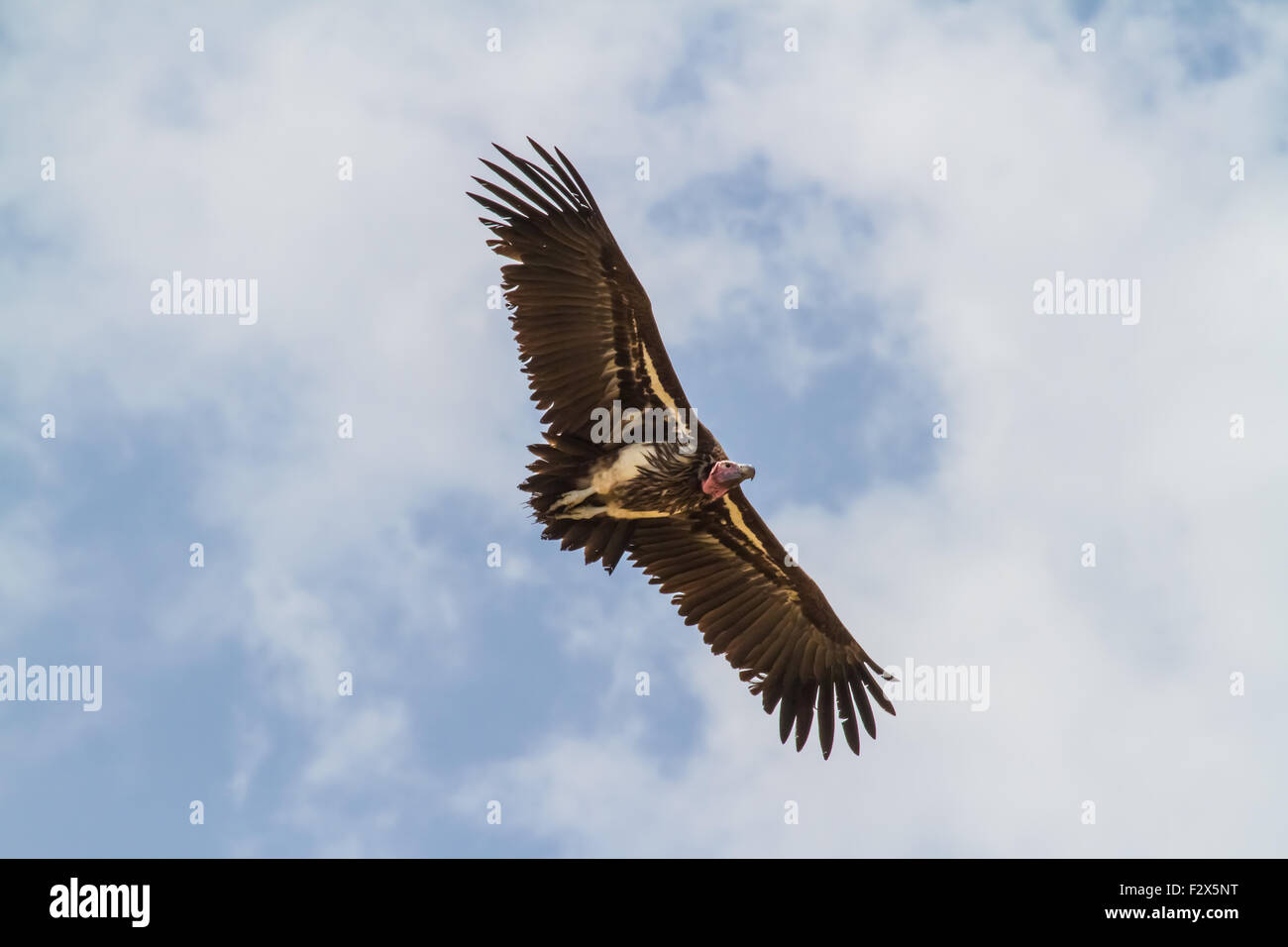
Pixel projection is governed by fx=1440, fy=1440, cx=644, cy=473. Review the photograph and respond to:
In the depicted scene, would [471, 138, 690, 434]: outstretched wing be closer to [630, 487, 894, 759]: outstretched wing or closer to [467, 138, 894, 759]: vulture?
[467, 138, 894, 759]: vulture

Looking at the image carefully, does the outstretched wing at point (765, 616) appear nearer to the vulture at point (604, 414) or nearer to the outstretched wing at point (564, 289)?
the vulture at point (604, 414)

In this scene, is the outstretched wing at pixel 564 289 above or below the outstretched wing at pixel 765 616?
above

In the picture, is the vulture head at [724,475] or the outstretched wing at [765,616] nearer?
the vulture head at [724,475]

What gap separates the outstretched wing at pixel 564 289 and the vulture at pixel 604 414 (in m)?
0.01

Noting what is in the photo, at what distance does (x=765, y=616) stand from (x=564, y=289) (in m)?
5.17

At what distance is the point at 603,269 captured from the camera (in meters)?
15.8

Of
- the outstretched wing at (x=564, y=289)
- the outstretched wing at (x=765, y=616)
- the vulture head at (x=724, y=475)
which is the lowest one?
the outstretched wing at (x=765, y=616)

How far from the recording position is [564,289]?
1588 centimetres

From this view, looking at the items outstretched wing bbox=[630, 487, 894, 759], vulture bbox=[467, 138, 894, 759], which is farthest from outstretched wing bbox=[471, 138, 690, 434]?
outstretched wing bbox=[630, 487, 894, 759]

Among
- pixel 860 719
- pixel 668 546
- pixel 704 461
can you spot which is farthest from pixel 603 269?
pixel 860 719

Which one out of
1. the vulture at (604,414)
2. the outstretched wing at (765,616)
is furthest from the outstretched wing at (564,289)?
the outstretched wing at (765,616)

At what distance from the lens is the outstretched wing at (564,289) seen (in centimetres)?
1585

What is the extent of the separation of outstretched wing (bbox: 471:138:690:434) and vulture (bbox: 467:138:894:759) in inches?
0.4

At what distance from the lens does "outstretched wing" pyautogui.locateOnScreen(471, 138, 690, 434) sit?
15852 mm
